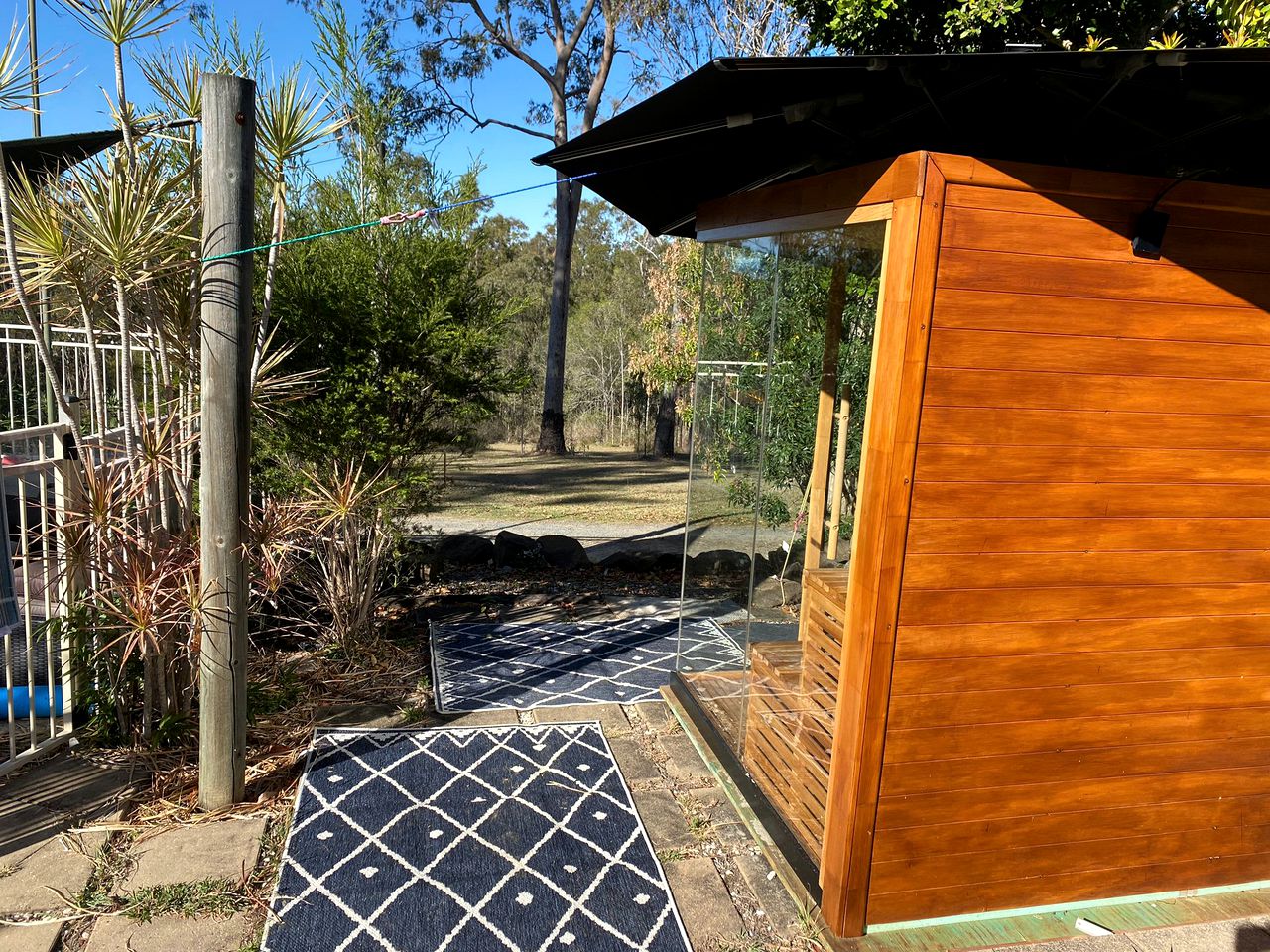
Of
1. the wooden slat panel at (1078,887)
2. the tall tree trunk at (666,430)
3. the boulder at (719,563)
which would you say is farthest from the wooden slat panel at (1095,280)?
the tall tree trunk at (666,430)

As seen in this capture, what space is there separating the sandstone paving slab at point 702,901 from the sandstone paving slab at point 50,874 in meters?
1.71

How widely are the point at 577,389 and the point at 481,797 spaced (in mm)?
19276

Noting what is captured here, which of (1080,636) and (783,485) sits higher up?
(783,485)

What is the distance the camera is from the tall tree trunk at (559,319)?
1506 centimetres

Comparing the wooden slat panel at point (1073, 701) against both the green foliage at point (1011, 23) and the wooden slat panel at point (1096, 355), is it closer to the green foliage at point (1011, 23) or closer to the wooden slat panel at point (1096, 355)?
the wooden slat panel at point (1096, 355)

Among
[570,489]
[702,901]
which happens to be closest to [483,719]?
[702,901]

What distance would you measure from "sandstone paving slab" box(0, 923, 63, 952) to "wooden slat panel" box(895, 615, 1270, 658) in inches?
91.5

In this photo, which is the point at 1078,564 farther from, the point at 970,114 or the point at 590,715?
the point at 590,715

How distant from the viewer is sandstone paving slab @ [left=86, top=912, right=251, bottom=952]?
84.6 inches

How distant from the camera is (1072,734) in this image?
2359 millimetres

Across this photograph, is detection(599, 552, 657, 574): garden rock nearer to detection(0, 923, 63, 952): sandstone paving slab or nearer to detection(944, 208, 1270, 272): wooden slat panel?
detection(0, 923, 63, 952): sandstone paving slab

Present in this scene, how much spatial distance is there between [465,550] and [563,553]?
75 cm

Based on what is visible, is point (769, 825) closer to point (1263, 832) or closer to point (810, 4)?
point (1263, 832)

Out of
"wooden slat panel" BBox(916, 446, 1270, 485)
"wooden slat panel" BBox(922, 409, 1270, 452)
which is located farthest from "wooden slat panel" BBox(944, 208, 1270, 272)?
"wooden slat panel" BBox(916, 446, 1270, 485)
